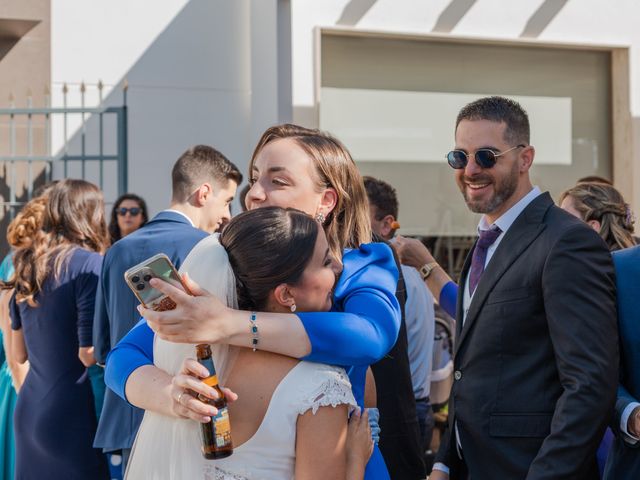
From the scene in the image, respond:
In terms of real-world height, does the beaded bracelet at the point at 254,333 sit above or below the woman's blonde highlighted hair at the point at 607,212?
below

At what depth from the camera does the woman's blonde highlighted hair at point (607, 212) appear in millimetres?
3740

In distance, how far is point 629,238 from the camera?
3.73 m

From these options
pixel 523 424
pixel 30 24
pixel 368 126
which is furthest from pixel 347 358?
pixel 30 24

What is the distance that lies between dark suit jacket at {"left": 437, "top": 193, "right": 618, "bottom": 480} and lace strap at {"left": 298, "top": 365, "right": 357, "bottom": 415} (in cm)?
76

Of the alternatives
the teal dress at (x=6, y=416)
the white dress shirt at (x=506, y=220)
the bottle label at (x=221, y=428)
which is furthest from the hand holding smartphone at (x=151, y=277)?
the teal dress at (x=6, y=416)

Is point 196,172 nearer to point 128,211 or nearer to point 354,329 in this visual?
point 354,329

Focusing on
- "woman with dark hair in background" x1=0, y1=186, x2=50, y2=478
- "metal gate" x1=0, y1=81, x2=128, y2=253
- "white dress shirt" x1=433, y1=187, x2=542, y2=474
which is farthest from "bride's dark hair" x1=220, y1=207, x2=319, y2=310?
"metal gate" x1=0, y1=81, x2=128, y2=253

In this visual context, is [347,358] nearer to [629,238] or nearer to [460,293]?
[460,293]

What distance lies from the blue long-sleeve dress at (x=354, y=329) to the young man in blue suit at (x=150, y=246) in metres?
1.80

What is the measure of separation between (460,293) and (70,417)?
258 cm

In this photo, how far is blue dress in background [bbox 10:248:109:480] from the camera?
465cm

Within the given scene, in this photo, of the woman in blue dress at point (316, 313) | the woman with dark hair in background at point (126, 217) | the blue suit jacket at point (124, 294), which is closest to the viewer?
the woman in blue dress at point (316, 313)

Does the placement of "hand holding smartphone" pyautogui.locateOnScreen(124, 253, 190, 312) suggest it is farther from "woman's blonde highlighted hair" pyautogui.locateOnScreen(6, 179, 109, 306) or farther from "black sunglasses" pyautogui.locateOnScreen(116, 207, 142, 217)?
"black sunglasses" pyautogui.locateOnScreen(116, 207, 142, 217)

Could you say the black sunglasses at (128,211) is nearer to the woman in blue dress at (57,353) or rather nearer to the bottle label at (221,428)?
the woman in blue dress at (57,353)
